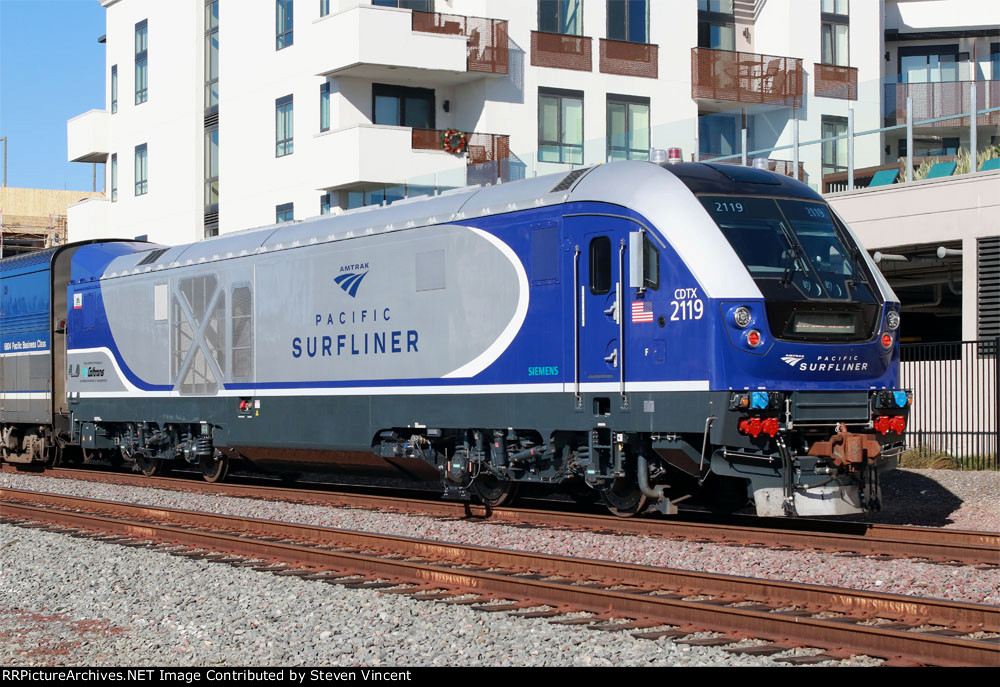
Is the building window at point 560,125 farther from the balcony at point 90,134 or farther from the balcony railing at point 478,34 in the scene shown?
the balcony at point 90,134

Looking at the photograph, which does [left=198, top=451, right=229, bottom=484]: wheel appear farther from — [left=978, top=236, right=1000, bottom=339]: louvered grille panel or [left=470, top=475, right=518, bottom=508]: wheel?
[left=978, top=236, right=1000, bottom=339]: louvered grille panel

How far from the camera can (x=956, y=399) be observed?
20078 millimetres

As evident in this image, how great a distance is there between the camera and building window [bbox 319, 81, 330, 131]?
3341 cm

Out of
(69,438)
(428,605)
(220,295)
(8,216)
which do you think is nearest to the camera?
(428,605)

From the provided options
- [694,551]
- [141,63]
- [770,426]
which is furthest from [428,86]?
[694,551]

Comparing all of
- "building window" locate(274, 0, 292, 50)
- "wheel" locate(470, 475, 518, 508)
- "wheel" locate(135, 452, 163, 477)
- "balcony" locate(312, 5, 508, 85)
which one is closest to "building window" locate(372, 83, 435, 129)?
"balcony" locate(312, 5, 508, 85)

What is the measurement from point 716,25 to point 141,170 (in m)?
19.9

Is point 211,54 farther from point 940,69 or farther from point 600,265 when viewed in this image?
point 600,265

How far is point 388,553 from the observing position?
39.0 feet

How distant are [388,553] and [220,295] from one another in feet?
26.0

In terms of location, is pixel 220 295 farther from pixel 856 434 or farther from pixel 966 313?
pixel 966 313

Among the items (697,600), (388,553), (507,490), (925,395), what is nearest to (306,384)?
(507,490)

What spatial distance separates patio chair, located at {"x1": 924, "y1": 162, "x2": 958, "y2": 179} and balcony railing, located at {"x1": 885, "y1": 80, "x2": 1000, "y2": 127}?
681mm

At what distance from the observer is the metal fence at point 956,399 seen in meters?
19.3
